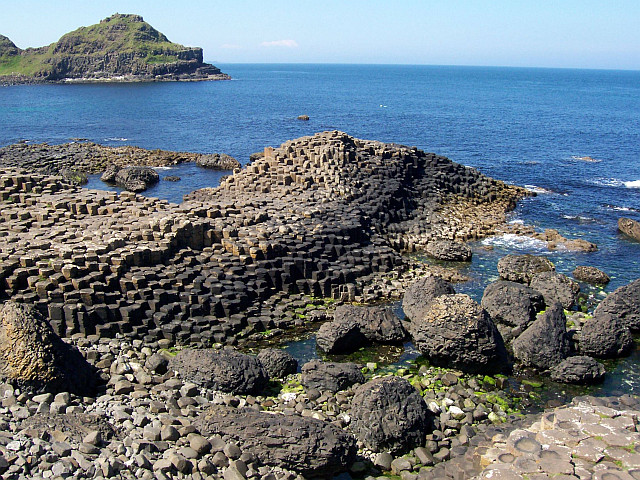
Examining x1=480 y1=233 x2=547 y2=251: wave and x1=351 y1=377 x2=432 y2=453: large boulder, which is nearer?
x1=351 y1=377 x2=432 y2=453: large boulder

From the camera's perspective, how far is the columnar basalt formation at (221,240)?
2156cm

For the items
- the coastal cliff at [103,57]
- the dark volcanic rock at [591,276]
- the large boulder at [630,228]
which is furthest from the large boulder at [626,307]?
the coastal cliff at [103,57]

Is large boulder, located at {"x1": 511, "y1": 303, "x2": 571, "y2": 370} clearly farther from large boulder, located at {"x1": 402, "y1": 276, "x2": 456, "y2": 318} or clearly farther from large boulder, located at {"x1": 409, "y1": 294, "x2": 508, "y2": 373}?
large boulder, located at {"x1": 402, "y1": 276, "x2": 456, "y2": 318}

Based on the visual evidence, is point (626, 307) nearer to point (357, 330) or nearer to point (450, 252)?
point (450, 252)

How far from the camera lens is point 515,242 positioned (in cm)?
3316

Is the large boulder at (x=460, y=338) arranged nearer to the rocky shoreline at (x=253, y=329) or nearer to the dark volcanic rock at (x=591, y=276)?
the rocky shoreline at (x=253, y=329)

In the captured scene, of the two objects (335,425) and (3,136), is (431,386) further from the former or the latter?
(3,136)

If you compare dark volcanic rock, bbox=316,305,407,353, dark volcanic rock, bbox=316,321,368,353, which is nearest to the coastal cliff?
dark volcanic rock, bbox=316,305,407,353

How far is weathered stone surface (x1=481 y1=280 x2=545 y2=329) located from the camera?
22.1 meters

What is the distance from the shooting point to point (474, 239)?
33.4 metres

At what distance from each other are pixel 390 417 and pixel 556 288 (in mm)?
12512

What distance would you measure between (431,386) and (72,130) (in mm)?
71575

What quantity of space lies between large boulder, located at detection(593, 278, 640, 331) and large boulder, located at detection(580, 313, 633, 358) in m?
1.45

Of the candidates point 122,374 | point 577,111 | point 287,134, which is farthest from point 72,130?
point 577,111
